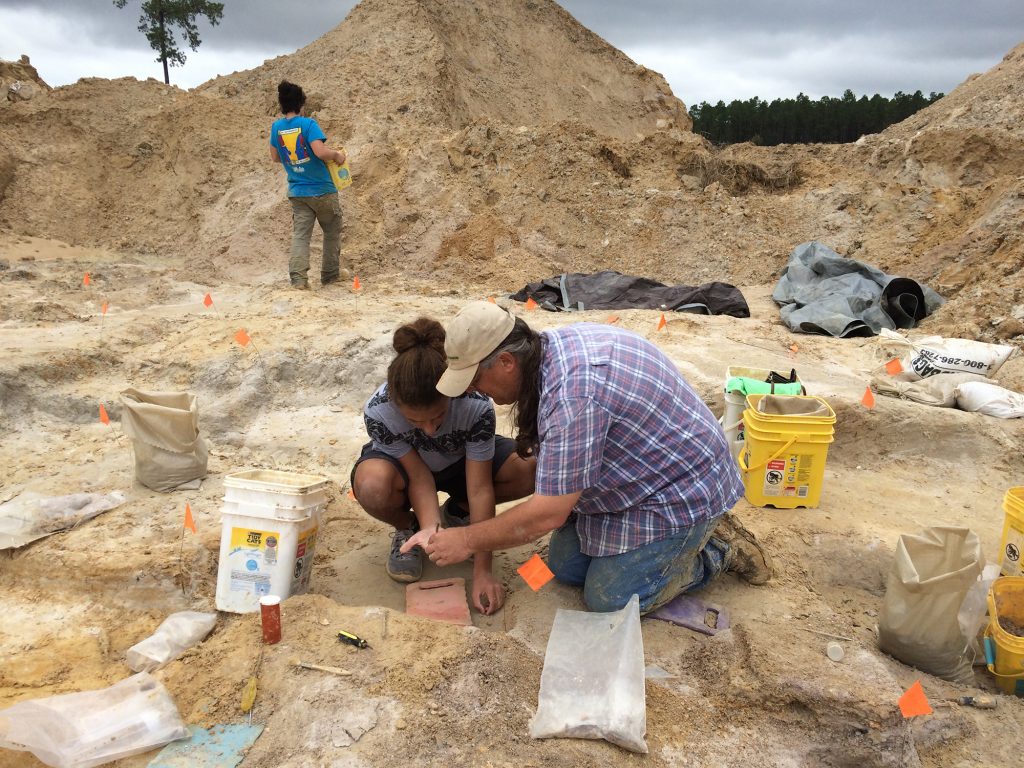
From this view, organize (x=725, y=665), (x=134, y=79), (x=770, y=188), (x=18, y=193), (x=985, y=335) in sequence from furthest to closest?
(x=134, y=79), (x=770, y=188), (x=18, y=193), (x=985, y=335), (x=725, y=665)

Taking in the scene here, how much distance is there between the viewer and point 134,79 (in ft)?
37.3

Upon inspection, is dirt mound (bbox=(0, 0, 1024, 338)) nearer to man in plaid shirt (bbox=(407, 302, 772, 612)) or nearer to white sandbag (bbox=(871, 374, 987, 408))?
white sandbag (bbox=(871, 374, 987, 408))

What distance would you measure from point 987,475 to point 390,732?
3.55 m

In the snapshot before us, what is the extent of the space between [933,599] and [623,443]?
1.10m

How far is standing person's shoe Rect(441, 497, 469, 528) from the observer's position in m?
3.08

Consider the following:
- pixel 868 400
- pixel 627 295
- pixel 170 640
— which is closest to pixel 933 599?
pixel 868 400

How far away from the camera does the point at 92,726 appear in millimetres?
1910

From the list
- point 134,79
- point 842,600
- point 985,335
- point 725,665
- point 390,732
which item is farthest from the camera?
point 134,79

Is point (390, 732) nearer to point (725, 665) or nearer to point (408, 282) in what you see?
point (725, 665)

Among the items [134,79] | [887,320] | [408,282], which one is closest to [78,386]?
[408,282]

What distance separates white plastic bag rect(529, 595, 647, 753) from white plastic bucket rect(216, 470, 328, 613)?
3.06ft

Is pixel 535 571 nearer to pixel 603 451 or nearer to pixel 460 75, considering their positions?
pixel 603 451

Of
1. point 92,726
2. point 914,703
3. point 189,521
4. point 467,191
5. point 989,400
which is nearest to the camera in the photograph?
point 92,726

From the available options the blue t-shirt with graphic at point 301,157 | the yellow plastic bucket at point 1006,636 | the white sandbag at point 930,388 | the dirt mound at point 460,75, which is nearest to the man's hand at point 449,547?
the yellow plastic bucket at point 1006,636
